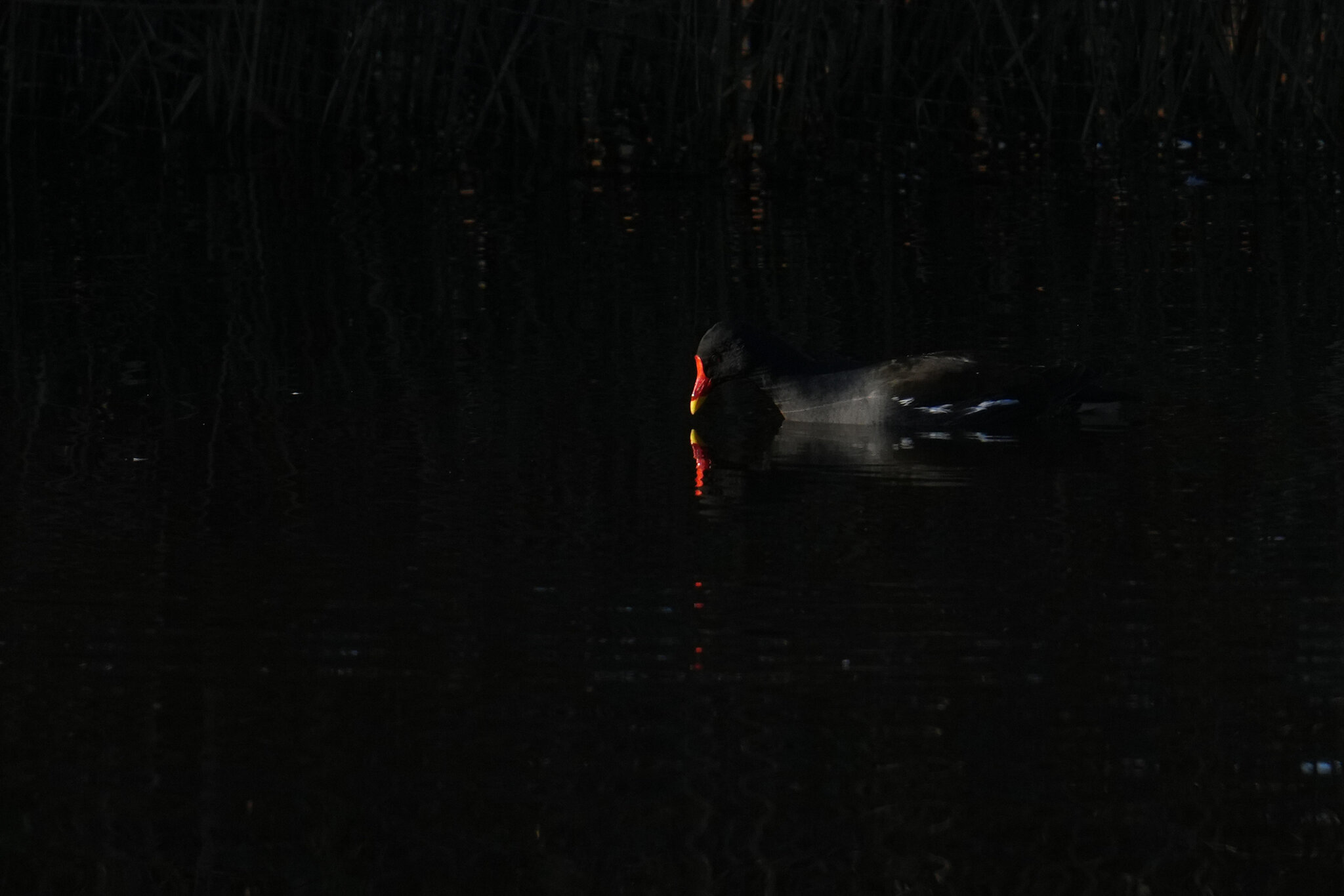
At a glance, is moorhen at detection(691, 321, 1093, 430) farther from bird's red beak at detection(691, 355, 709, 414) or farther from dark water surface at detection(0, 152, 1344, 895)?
dark water surface at detection(0, 152, 1344, 895)

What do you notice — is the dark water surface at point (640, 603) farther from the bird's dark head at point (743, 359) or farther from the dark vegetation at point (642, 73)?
the dark vegetation at point (642, 73)

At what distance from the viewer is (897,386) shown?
6555mm

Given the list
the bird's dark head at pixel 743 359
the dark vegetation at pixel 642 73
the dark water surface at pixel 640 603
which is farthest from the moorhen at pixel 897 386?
the dark vegetation at pixel 642 73

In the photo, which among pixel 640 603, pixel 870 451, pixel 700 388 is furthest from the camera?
pixel 700 388

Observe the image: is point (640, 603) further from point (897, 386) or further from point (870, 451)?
point (897, 386)

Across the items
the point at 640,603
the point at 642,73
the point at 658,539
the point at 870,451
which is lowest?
the point at 640,603

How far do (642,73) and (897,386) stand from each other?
6.72 metres

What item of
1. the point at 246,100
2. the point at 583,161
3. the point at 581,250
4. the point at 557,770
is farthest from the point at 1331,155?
the point at 557,770

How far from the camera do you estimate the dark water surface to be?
3.54 metres

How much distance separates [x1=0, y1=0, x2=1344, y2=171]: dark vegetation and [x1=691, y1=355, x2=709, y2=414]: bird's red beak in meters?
5.44

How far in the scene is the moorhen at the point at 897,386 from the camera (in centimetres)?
651

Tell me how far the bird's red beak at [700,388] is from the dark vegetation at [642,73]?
544 centimetres

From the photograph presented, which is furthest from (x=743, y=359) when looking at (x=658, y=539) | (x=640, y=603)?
(x=640, y=603)

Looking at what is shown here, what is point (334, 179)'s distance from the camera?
508 inches
